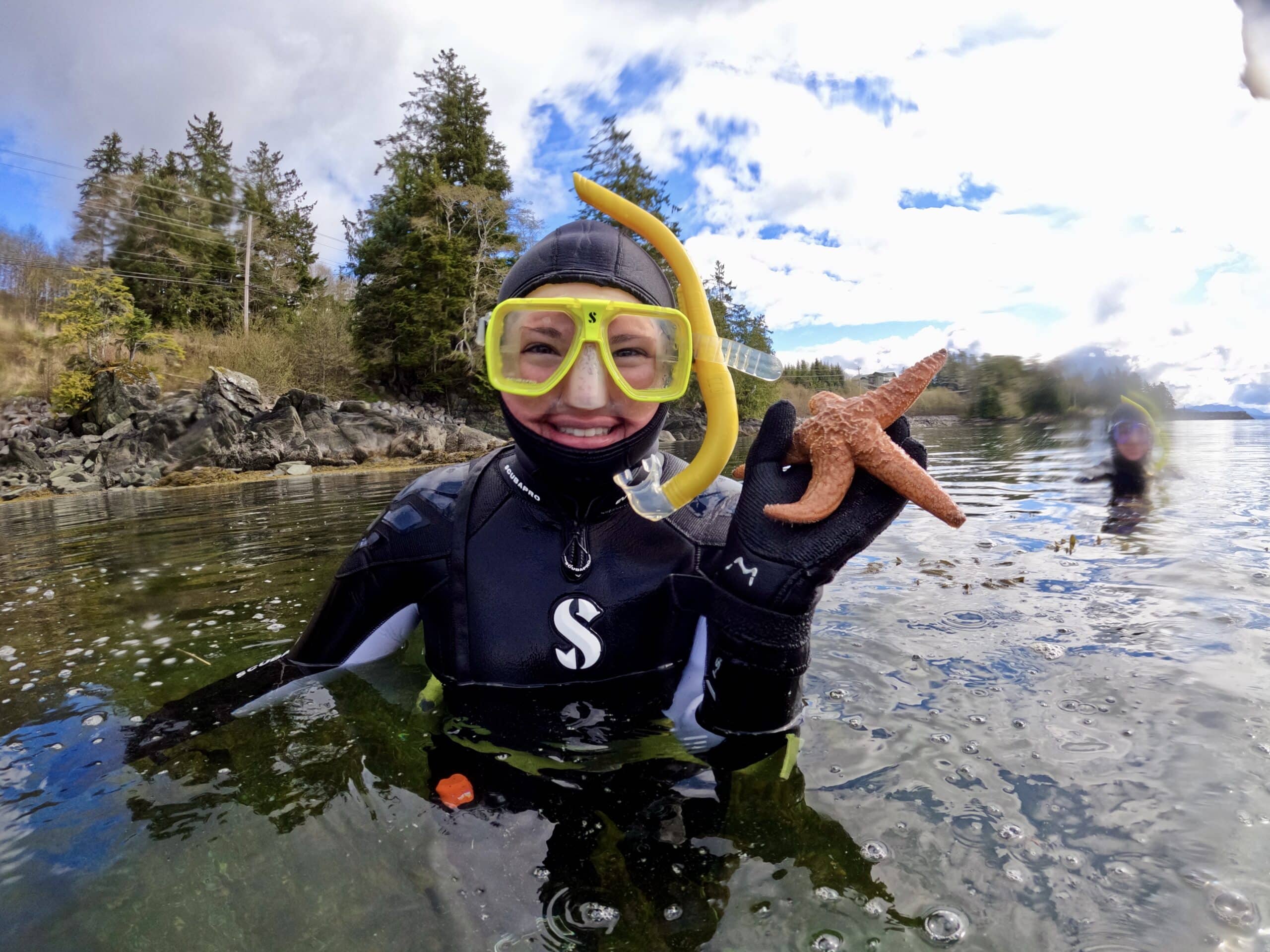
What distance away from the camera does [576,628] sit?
89.4 inches

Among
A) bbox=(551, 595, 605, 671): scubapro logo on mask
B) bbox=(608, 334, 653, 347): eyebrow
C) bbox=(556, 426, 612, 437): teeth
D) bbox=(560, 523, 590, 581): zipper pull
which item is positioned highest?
bbox=(608, 334, 653, 347): eyebrow

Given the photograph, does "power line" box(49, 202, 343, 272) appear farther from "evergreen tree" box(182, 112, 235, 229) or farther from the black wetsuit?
the black wetsuit

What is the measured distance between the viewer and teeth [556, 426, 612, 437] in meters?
2.13

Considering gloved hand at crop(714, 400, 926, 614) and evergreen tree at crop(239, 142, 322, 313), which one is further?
evergreen tree at crop(239, 142, 322, 313)

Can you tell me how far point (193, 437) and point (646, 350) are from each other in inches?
801

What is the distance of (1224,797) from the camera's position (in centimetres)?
188

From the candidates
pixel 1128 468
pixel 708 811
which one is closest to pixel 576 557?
pixel 708 811

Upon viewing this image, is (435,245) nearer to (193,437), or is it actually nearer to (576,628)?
(193,437)

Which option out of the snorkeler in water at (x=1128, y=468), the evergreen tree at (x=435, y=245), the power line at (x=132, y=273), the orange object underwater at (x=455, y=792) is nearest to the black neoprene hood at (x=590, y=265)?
the orange object underwater at (x=455, y=792)

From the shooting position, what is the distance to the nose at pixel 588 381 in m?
2.02

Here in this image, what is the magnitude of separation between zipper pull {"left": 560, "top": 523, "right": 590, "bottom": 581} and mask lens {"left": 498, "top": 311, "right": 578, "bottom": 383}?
0.58 meters

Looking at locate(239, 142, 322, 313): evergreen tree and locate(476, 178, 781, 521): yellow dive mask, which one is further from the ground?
locate(239, 142, 322, 313): evergreen tree

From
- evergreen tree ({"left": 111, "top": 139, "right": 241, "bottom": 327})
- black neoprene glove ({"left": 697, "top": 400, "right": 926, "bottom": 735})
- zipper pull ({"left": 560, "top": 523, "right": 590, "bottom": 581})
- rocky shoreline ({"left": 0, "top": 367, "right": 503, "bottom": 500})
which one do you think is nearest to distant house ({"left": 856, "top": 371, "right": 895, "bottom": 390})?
black neoprene glove ({"left": 697, "top": 400, "right": 926, "bottom": 735})

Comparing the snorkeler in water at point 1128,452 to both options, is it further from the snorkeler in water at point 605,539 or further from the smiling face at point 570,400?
the smiling face at point 570,400
